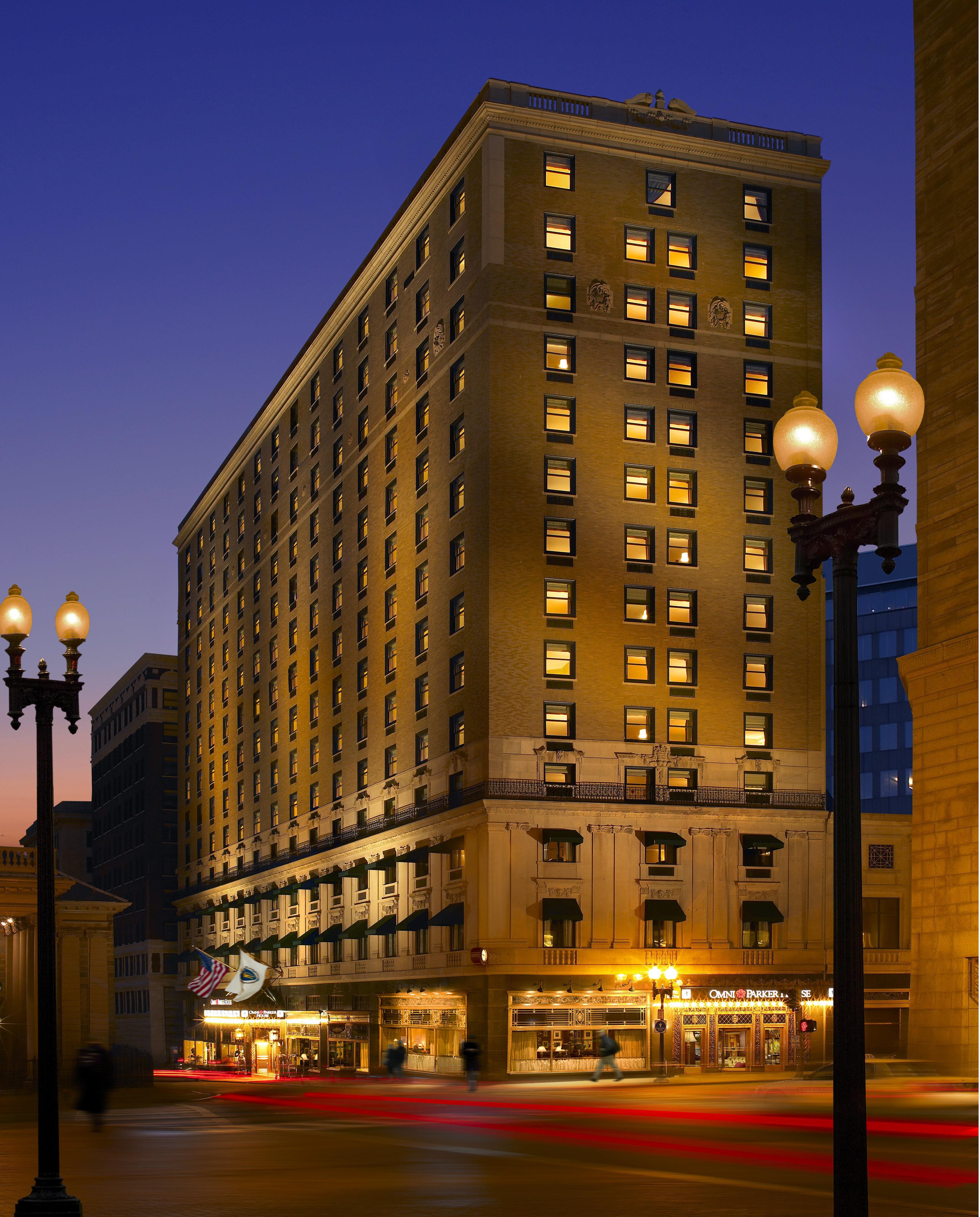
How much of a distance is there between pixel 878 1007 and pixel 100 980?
36.7 metres

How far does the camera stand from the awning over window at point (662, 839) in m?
69.0

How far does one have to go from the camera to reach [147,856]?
138m

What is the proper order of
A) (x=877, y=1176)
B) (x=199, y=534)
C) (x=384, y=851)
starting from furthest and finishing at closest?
(x=199, y=534) < (x=384, y=851) < (x=877, y=1176)

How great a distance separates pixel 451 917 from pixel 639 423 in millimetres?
24256

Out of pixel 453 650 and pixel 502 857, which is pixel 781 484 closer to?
pixel 453 650

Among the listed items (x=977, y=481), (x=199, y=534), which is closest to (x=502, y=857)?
(x=977, y=481)


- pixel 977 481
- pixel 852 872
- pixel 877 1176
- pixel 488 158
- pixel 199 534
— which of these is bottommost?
pixel 877 1176

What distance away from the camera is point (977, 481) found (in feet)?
148

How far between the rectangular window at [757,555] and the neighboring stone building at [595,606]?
14cm

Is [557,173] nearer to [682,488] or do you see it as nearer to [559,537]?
[682,488]

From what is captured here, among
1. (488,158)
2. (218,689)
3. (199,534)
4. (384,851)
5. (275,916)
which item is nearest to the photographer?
(488,158)

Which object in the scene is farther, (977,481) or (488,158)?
(488,158)

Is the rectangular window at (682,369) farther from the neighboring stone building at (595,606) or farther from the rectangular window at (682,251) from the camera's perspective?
the rectangular window at (682,251)

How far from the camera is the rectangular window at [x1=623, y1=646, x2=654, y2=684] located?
7138 cm
